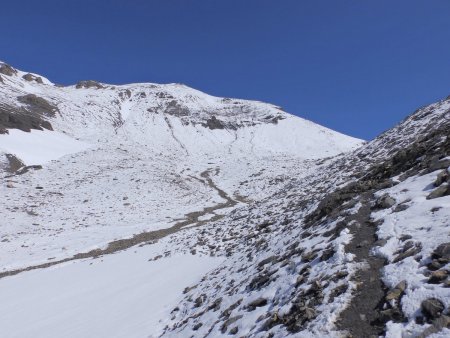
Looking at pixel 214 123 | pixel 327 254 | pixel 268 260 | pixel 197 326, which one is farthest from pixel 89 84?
pixel 327 254

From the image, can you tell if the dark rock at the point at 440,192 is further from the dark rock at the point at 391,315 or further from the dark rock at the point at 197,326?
the dark rock at the point at 197,326

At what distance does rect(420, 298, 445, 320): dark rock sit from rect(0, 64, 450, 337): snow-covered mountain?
1.0 inches

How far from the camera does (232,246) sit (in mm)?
16688

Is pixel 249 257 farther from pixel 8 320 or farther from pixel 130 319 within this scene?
pixel 8 320

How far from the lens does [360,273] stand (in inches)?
263

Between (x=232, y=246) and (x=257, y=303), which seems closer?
(x=257, y=303)

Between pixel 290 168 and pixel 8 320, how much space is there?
49235 mm

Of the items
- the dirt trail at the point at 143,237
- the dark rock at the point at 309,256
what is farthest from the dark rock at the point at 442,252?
the dirt trail at the point at 143,237

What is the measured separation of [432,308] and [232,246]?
1212 cm

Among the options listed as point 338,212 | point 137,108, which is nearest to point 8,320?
point 338,212

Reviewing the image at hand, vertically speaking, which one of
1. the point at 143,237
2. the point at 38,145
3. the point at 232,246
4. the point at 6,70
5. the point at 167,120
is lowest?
the point at 232,246

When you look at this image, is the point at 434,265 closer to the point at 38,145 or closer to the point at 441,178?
the point at 441,178

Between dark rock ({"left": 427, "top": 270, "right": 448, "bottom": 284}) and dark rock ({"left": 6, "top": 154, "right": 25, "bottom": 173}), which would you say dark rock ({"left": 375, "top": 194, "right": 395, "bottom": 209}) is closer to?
dark rock ({"left": 427, "top": 270, "right": 448, "bottom": 284})

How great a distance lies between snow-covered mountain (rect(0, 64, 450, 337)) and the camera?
6.14 meters
